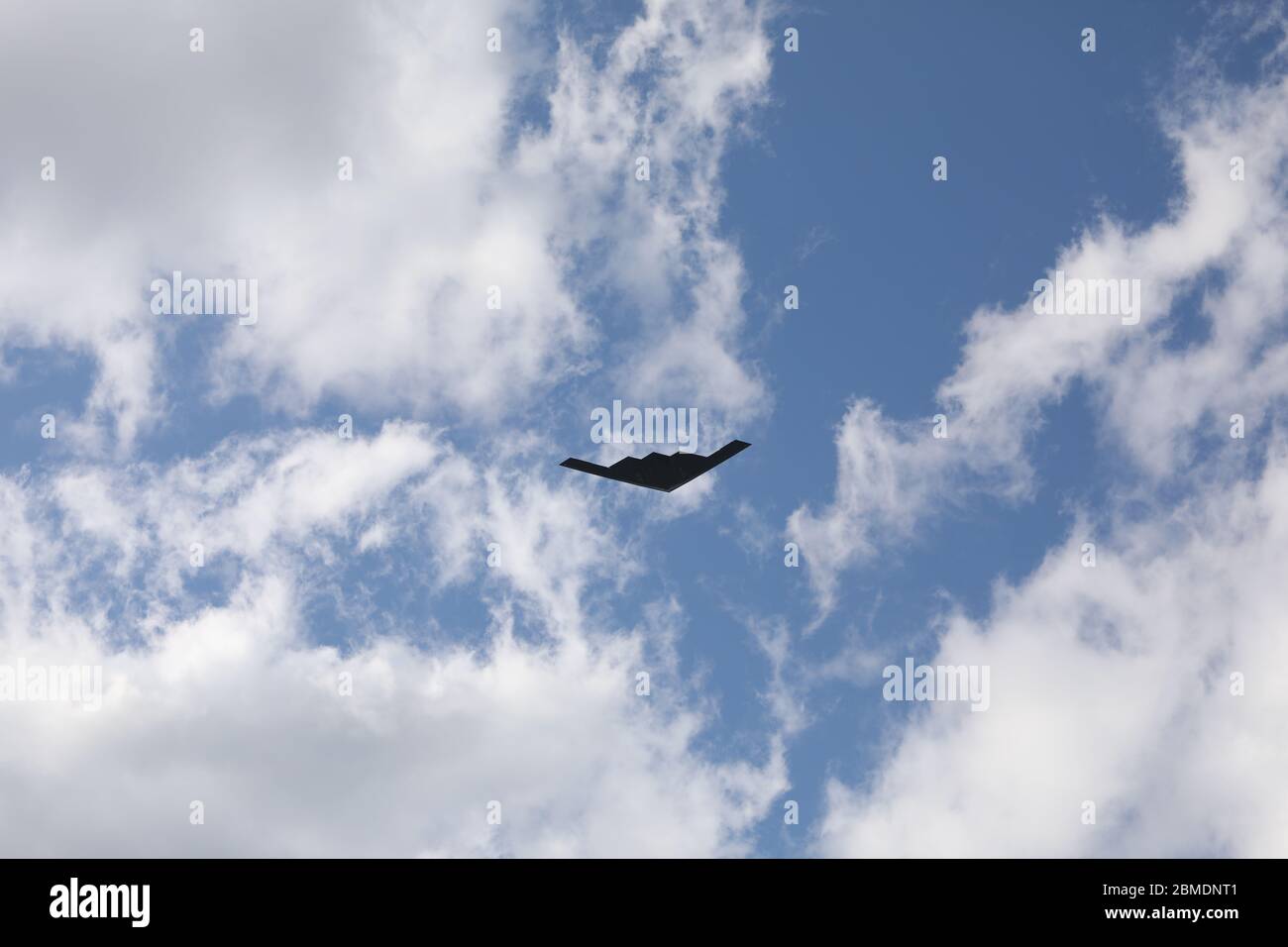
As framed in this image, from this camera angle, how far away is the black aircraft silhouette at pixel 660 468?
35.6 metres

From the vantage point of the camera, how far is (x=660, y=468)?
35844mm

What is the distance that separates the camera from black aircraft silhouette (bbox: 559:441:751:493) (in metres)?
35.6
